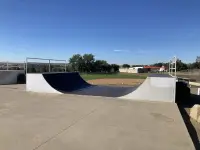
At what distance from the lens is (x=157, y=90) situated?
750 centimetres

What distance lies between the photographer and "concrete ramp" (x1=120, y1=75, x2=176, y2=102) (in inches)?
287

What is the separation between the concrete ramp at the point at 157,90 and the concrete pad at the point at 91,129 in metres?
→ 1.64

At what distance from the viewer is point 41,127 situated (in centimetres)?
407

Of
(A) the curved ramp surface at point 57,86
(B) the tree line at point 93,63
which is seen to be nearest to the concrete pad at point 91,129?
(A) the curved ramp surface at point 57,86

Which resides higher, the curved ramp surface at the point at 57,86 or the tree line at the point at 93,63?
the tree line at the point at 93,63

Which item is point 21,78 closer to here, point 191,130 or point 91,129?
point 91,129

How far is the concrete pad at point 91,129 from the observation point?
→ 319 cm

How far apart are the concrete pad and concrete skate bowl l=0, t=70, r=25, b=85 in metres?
10.2

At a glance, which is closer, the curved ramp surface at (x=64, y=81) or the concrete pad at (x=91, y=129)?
the concrete pad at (x=91, y=129)

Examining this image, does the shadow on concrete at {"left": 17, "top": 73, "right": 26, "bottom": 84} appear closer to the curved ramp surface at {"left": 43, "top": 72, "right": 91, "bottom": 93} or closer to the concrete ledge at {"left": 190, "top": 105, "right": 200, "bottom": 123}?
the curved ramp surface at {"left": 43, "top": 72, "right": 91, "bottom": 93}

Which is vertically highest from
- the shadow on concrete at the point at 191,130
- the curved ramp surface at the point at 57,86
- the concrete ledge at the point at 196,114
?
the curved ramp surface at the point at 57,86

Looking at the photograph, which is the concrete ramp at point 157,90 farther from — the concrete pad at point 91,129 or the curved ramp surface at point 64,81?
the curved ramp surface at point 64,81

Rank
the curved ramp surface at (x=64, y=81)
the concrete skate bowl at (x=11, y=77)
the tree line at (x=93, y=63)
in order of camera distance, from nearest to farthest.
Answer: the curved ramp surface at (x=64, y=81) < the concrete skate bowl at (x=11, y=77) < the tree line at (x=93, y=63)

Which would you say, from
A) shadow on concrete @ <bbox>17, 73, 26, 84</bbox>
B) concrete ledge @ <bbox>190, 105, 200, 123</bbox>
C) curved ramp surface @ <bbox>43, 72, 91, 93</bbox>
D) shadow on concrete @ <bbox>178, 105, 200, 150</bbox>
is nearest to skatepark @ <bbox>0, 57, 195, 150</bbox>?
shadow on concrete @ <bbox>178, 105, 200, 150</bbox>
